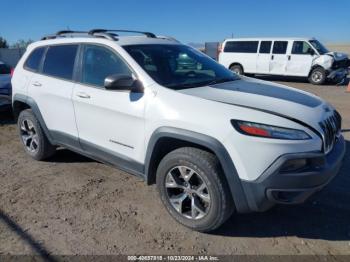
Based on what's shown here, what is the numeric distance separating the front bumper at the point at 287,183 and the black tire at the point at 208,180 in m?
0.22

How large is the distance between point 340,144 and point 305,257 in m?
1.16

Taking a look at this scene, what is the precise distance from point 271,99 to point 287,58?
13784 mm

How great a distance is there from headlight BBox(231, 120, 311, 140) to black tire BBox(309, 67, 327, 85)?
13522 millimetres

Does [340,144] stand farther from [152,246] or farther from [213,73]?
[152,246]

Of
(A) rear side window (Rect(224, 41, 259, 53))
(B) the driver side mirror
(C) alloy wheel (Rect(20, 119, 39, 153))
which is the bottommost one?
(A) rear side window (Rect(224, 41, 259, 53))

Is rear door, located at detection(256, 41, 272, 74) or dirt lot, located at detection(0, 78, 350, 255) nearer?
dirt lot, located at detection(0, 78, 350, 255)

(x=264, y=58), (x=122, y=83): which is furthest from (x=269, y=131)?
(x=264, y=58)

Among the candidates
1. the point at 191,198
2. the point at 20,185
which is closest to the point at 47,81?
the point at 20,185

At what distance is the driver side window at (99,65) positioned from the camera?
3.88 metres

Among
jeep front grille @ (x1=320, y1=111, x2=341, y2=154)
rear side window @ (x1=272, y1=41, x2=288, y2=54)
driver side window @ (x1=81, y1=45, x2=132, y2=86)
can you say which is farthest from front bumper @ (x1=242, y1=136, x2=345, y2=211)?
rear side window @ (x1=272, y1=41, x2=288, y2=54)

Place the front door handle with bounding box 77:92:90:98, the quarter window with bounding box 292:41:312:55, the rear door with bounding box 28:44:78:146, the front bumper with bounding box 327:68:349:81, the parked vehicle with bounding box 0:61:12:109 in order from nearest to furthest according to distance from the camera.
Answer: the front door handle with bounding box 77:92:90:98
the rear door with bounding box 28:44:78:146
the parked vehicle with bounding box 0:61:12:109
the front bumper with bounding box 327:68:349:81
the quarter window with bounding box 292:41:312:55

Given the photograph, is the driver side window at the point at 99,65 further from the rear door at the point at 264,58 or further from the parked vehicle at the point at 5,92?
the rear door at the point at 264,58

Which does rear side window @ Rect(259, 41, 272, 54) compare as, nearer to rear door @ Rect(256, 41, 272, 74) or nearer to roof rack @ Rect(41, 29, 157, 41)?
rear door @ Rect(256, 41, 272, 74)

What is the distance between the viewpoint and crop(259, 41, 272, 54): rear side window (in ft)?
55.0
